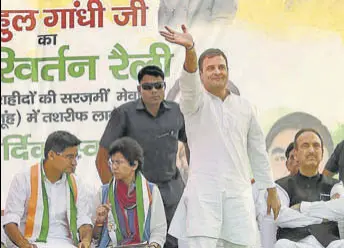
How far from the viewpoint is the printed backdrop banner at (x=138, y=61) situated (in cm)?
651

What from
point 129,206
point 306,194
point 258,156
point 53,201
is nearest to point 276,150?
point 258,156

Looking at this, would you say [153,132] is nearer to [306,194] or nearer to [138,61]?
[138,61]

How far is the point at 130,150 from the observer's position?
6.52m

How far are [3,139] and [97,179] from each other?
1.99ft

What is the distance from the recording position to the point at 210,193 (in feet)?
21.2

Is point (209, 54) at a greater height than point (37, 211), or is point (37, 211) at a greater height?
point (209, 54)

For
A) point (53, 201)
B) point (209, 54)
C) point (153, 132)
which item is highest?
point (209, 54)

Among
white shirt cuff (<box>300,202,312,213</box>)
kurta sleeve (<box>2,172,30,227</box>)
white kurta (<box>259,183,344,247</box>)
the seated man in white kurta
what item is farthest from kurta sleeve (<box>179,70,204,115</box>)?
kurta sleeve (<box>2,172,30,227</box>)

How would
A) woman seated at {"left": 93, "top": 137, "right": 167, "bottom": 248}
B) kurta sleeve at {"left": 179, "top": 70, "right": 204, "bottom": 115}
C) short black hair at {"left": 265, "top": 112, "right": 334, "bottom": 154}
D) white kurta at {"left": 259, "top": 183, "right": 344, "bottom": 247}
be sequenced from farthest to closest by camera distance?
short black hair at {"left": 265, "top": 112, "right": 334, "bottom": 154} < white kurta at {"left": 259, "top": 183, "right": 344, "bottom": 247} < woman seated at {"left": 93, "top": 137, "right": 167, "bottom": 248} < kurta sleeve at {"left": 179, "top": 70, "right": 204, "bottom": 115}

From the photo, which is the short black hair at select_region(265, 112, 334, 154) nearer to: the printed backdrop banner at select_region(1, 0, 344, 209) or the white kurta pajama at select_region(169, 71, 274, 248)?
the printed backdrop banner at select_region(1, 0, 344, 209)

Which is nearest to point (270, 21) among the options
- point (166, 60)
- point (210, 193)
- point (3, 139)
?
point (166, 60)

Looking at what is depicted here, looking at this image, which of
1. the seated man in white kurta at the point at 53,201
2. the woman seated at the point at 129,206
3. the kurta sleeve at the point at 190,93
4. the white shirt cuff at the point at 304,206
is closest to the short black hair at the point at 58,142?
the seated man in white kurta at the point at 53,201

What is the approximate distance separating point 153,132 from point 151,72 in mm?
363

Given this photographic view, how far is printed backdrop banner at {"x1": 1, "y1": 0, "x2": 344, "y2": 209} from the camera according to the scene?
21.4 feet
